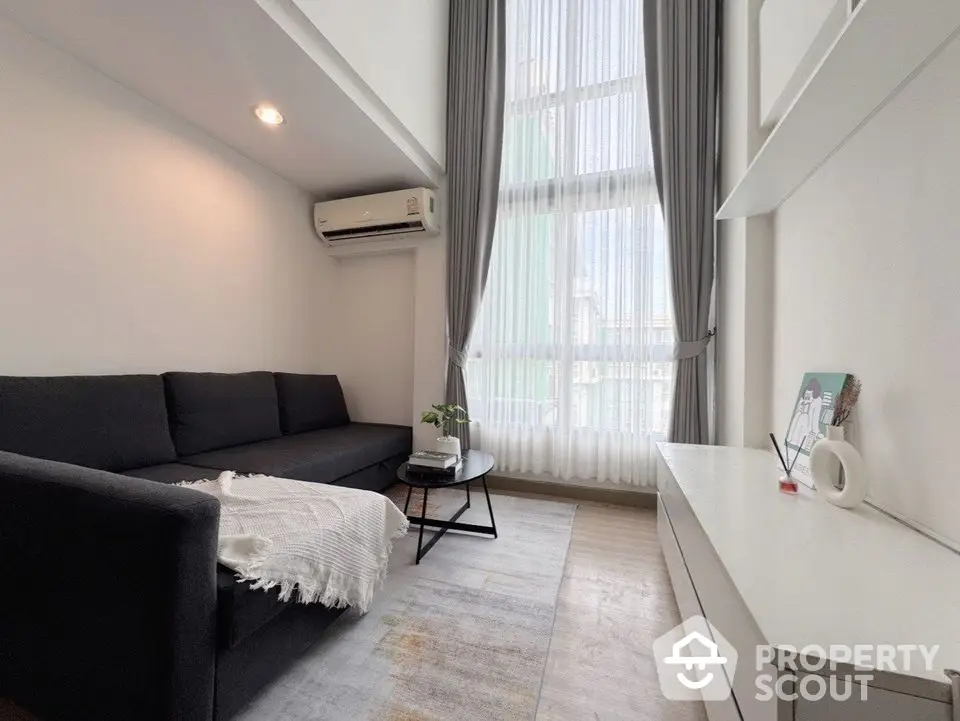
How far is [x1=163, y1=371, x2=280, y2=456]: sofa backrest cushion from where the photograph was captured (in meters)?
2.03

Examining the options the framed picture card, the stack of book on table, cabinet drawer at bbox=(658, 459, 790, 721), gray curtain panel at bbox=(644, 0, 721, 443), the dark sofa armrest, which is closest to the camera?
cabinet drawer at bbox=(658, 459, 790, 721)

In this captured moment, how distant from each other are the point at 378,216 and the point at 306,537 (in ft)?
8.36

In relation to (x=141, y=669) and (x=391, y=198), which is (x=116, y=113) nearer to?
(x=391, y=198)

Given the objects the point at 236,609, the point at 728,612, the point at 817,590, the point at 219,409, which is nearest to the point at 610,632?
the point at 728,612

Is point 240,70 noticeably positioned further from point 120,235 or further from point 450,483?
point 450,483

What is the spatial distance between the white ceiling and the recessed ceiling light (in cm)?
4

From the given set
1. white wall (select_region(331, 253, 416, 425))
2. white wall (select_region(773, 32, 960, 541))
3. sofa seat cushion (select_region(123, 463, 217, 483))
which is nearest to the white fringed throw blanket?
sofa seat cushion (select_region(123, 463, 217, 483))

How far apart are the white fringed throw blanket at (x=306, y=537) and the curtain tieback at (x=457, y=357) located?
1590mm

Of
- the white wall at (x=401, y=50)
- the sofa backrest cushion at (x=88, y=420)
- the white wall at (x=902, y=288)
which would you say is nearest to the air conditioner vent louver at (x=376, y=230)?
the white wall at (x=401, y=50)

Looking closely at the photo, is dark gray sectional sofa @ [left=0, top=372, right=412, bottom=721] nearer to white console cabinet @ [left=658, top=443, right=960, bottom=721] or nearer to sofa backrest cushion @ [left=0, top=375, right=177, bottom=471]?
sofa backrest cushion @ [left=0, top=375, right=177, bottom=471]

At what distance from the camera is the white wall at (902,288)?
90 centimetres

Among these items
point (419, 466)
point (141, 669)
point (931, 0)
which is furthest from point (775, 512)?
point (141, 669)

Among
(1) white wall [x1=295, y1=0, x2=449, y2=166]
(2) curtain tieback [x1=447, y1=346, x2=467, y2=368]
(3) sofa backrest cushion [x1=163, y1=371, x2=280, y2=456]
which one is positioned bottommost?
(3) sofa backrest cushion [x1=163, y1=371, x2=280, y2=456]

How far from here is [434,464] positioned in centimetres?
196
